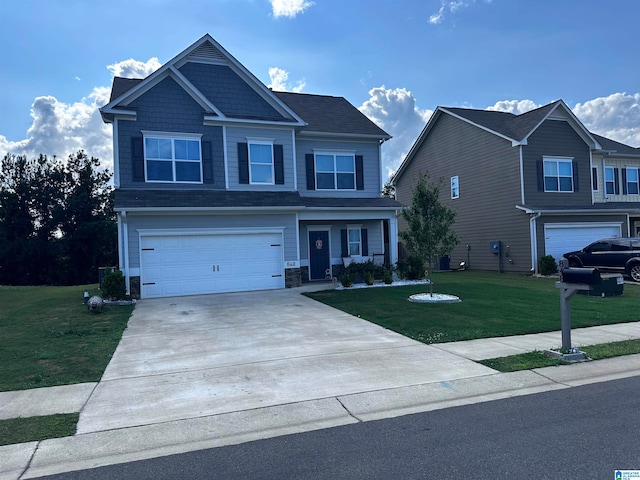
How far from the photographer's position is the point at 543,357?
24.3 ft

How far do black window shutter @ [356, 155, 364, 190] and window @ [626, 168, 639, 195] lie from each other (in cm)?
1816

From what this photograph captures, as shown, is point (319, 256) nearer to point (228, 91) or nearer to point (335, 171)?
point (335, 171)

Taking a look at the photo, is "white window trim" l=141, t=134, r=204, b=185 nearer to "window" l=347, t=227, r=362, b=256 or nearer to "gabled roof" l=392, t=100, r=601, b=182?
"window" l=347, t=227, r=362, b=256

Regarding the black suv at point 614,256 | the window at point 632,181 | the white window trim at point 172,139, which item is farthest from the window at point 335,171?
the window at point 632,181

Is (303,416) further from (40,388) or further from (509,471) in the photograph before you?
(40,388)

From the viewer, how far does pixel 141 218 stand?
51.1 ft

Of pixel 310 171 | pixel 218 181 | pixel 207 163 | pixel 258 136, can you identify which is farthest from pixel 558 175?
pixel 207 163

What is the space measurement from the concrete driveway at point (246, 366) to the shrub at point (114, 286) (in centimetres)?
337

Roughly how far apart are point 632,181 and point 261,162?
77.1 feet

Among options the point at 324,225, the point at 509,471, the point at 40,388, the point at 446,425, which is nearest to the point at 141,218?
the point at 324,225

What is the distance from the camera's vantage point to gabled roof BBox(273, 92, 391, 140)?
19.8 metres

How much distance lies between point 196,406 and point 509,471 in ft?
11.8

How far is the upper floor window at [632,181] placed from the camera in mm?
27625

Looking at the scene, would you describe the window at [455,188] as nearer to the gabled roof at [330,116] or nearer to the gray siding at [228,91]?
the gabled roof at [330,116]
